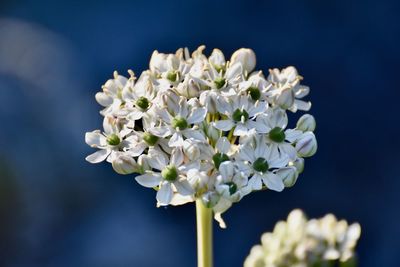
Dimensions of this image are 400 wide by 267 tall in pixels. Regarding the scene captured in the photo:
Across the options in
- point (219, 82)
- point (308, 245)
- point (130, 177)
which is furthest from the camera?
point (130, 177)

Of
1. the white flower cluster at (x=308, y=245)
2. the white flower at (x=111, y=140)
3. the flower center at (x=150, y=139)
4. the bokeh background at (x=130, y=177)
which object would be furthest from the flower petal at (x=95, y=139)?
the bokeh background at (x=130, y=177)

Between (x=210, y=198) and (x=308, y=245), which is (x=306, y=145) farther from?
(x=308, y=245)

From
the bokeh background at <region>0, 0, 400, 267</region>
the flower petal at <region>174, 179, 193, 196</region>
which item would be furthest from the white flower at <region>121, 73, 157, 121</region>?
the bokeh background at <region>0, 0, 400, 267</region>

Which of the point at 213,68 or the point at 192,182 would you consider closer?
the point at 192,182

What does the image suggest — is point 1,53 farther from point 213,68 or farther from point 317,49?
point 213,68

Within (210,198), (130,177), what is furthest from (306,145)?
(130,177)

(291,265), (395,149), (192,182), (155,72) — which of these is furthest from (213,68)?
(395,149)

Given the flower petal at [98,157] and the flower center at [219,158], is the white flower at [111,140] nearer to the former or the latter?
the flower petal at [98,157]
